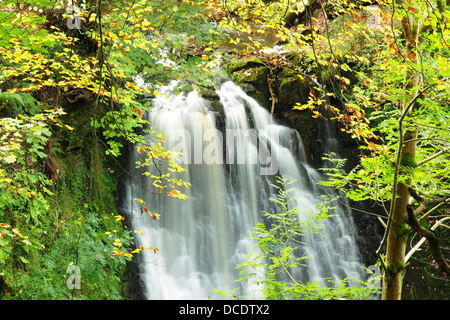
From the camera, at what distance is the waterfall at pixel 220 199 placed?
7371 mm

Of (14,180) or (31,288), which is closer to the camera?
(31,288)

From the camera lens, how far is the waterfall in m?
7.37

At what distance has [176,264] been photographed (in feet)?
24.0

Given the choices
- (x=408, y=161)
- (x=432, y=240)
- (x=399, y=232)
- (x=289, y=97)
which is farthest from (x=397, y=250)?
(x=289, y=97)

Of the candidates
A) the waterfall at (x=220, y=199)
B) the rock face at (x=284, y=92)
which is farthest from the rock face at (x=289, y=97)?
the waterfall at (x=220, y=199)

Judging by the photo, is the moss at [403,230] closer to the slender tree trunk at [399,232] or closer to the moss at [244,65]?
the slender tree trunk at [399,232]

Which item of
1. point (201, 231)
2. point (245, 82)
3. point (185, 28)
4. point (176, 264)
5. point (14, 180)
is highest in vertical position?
point (245, 82)

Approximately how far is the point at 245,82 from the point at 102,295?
22.2 feet

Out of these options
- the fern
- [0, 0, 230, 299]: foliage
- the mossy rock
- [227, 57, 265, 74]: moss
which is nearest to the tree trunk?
[0, 0, 230, 299]: foliage

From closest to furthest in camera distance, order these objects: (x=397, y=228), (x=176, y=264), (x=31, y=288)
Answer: (x=397, y=228) → (x=31, y=288) → (x=176, y=264)

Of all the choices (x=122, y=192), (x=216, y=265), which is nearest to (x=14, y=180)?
(x=122, y=192)

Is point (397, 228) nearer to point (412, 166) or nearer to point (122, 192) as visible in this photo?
point (412, 166)

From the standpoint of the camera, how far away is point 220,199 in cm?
841
